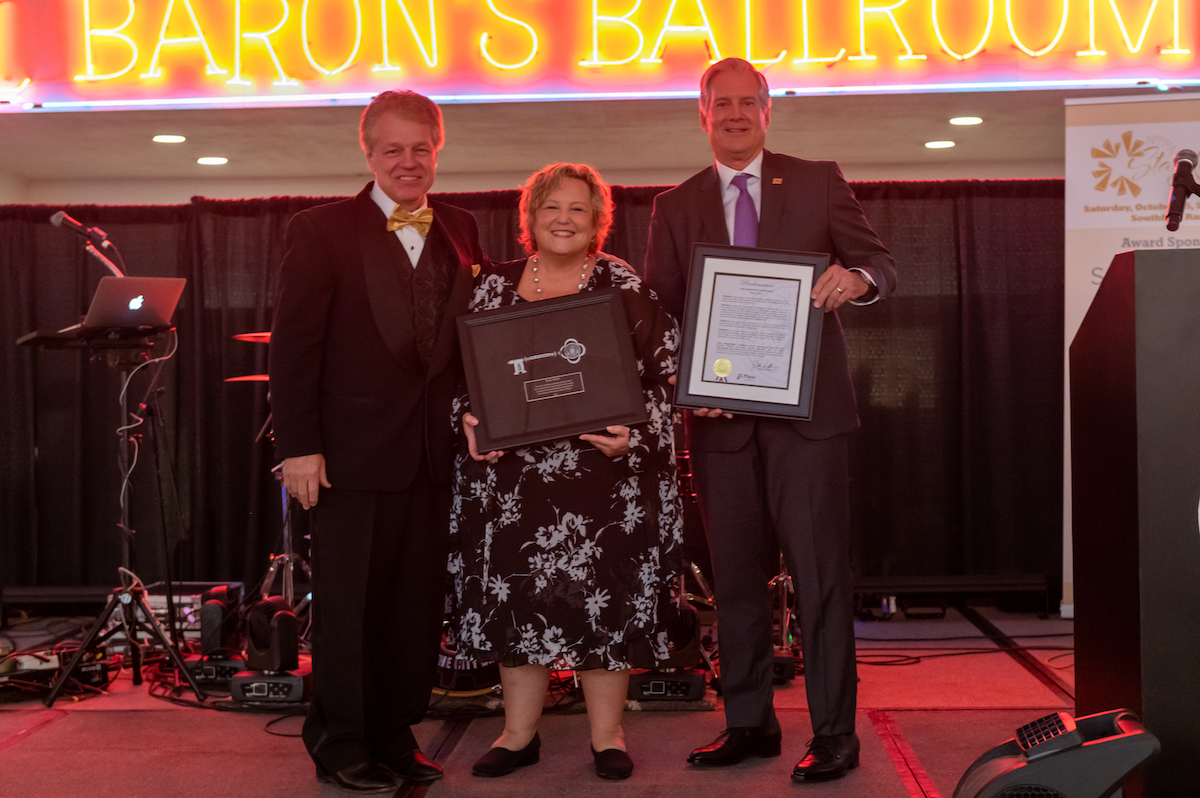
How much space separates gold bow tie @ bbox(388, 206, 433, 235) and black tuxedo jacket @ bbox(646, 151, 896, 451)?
66 centimetres

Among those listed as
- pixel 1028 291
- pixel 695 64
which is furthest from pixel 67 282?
pixel 1028 291

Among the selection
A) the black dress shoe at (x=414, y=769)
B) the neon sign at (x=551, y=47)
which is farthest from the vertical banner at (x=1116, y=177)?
the black dress shoe at (x=414, y=769)

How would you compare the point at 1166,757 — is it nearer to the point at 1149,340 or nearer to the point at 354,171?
the point at 1149,340

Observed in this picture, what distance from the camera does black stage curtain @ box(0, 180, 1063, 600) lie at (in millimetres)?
5152

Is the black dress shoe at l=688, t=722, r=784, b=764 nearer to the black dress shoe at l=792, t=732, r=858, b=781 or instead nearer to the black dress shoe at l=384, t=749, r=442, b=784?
the black dress shoe at l=792, t=732, r=858, b=781

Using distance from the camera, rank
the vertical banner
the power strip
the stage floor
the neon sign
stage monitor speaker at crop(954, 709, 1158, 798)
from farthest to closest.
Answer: the neon sign < the vertical banner < the power strip < the stage floor < stage monitor speaker at crop(954, 709, 1158, 798)

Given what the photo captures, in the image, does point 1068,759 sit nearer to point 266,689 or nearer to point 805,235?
point 805,235

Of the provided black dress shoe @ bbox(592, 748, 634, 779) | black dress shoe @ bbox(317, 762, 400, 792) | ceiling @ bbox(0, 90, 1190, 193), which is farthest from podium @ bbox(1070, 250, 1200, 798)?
ceiling @ bbox(0, 90, 1190, 193)

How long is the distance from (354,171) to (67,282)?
1.69m

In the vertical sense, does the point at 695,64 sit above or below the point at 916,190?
above

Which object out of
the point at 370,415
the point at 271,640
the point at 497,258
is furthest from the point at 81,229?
the point at 497,258

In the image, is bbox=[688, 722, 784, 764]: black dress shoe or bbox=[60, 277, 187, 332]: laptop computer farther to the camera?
bbox=[60, 277, 187, 332]: laptop computer

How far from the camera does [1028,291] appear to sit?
5156 millimetres

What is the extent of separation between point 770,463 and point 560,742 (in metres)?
1.04
